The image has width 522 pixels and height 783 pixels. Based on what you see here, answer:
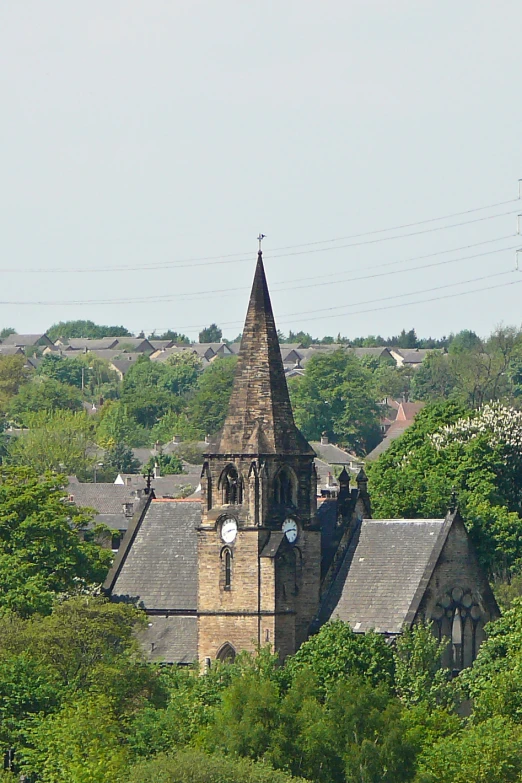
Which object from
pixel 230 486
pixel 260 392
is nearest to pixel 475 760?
pixel 230 486

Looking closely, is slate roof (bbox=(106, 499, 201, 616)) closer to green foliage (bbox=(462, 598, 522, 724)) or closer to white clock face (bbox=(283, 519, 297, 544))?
white clock face (bbox=(283, 519, 297, 544))

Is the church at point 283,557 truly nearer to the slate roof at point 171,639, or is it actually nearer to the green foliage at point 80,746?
the slate roof at point 171,639

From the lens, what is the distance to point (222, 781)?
62.1 meters

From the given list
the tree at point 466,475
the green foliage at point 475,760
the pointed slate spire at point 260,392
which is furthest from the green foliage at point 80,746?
the tree at point 466,475

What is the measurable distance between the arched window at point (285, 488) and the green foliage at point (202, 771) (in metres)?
18.5

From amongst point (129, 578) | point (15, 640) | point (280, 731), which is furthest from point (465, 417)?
point (280, 731)

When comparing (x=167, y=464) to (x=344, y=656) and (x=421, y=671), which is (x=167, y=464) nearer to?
(x=421, y=671)

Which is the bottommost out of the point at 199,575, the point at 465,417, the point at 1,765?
the point at 1,765

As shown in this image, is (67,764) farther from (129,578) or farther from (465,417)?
(465,417)

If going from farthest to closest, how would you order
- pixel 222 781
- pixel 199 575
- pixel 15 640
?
1. pixel 199 575
2. pixel 15 640
3. pixel 222 781

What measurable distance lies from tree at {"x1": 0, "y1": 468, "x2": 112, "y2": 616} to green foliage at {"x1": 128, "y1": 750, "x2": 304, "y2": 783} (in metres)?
19.9

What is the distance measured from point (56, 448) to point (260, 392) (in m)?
104

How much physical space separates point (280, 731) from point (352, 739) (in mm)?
1958

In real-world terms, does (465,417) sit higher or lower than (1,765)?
higher
